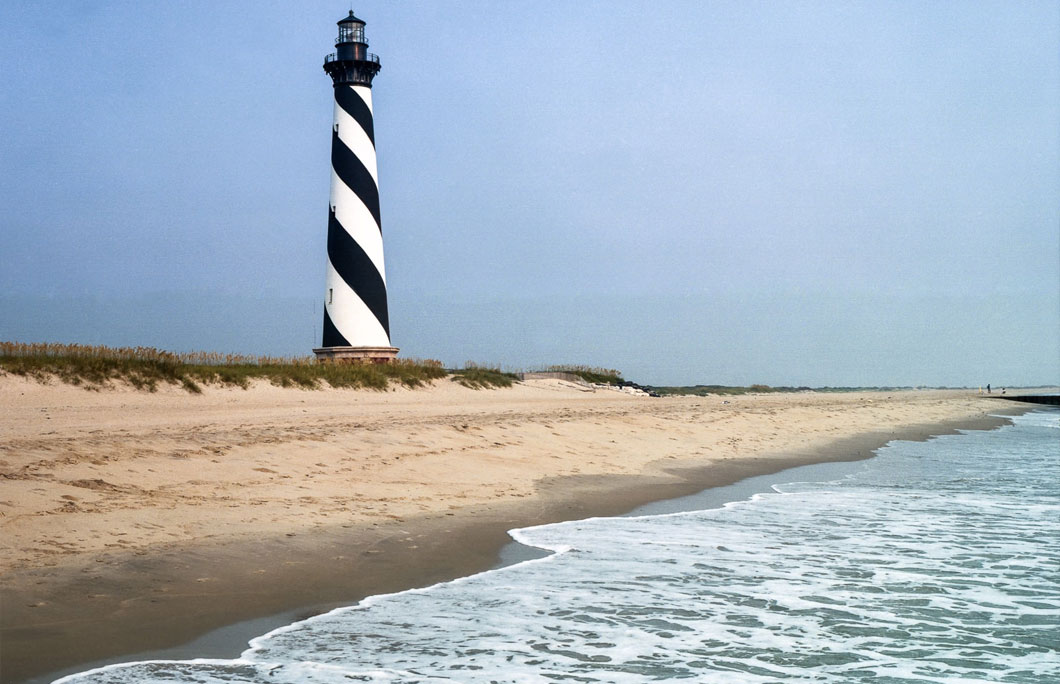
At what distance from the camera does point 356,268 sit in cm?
2417

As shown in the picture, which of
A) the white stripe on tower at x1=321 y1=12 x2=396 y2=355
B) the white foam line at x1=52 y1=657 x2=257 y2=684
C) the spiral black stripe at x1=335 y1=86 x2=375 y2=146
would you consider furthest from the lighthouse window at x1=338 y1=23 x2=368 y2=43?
the white foam line at x1=52 y1=657 x2=257 y2=684

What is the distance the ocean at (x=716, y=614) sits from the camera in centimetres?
393

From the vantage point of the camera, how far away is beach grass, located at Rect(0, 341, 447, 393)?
45.0 feet

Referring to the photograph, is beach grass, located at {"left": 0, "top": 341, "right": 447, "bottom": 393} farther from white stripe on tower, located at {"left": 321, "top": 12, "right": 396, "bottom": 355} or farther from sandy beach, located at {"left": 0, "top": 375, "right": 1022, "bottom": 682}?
white stripe on tower, located at {"left": 321, "top": 12, "right": 396, "bottom": 355}

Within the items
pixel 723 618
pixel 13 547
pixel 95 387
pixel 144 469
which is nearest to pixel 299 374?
pixel 95 387

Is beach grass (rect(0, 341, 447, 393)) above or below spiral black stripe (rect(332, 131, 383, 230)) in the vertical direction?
below

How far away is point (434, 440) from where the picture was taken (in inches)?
426

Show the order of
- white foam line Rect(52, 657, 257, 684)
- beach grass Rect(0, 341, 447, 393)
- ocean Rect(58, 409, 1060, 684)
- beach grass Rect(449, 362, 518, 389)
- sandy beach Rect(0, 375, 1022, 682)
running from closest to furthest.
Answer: white foam line Rect(52, 657, 257, 684) < ocean Rect(58, 409, 1060, 684) < sandy beach Rect(0, 375, 1022, 682) < beach grass Rect(0, 341, 447, 393) < beach grass Rect(449, 362, 518, 389)

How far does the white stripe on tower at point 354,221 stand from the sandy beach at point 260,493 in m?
8.61

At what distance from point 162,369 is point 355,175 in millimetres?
10921

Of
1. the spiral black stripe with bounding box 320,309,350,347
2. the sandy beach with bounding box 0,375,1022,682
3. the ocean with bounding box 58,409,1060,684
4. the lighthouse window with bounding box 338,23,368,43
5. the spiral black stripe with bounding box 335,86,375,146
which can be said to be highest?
the lighthouse window with bounding box 338,23,368,43

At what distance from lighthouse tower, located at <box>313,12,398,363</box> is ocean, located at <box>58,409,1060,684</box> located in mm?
17073

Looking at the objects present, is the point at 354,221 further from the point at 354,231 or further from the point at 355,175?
the point at 355,175

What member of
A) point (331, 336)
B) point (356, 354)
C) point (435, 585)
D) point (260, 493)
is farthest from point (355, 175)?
point (435, 585)
